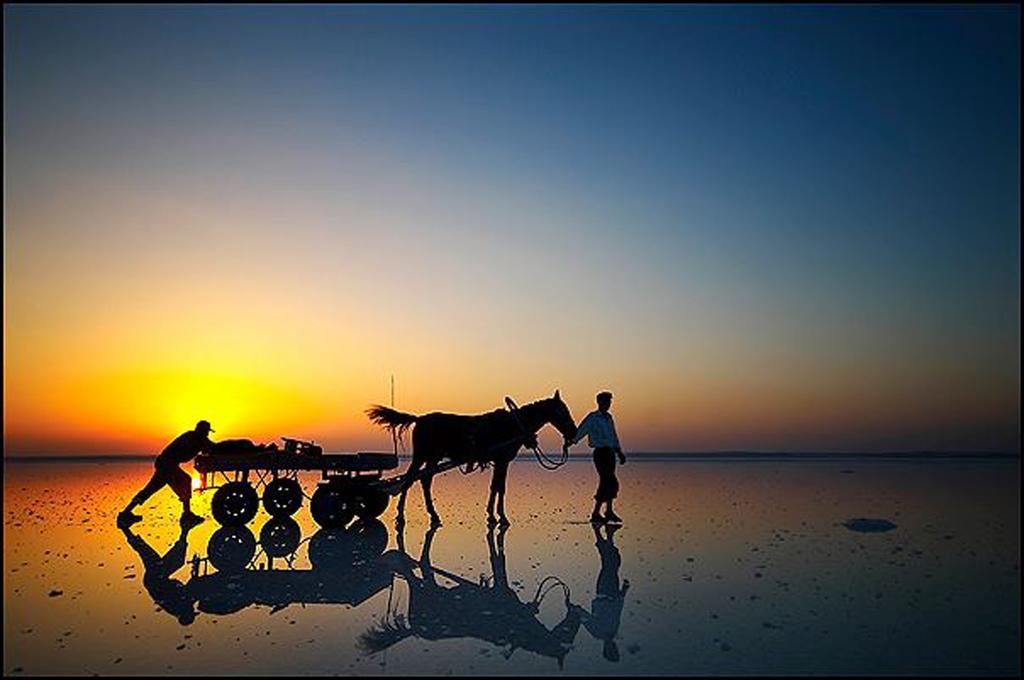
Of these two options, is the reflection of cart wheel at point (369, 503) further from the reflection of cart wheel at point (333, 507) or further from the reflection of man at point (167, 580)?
the reflection of man at point (167, 580)

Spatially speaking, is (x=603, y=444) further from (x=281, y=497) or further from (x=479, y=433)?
(x=281, y=497)

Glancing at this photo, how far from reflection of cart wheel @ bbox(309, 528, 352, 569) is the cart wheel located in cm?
191

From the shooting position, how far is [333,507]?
49.6ft

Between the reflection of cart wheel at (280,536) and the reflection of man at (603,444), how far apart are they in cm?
615

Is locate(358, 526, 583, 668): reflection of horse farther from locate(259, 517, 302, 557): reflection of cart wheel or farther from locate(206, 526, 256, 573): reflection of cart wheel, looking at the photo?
locate(259, 517, 302, 557): reflection of cart wheel

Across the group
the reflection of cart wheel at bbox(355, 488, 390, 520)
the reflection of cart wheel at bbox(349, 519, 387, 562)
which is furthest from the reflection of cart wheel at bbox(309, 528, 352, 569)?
the reflection of cart wheel at bbox(355, 488, 390, 520)

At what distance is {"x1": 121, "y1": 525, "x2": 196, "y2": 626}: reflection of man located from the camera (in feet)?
26.9

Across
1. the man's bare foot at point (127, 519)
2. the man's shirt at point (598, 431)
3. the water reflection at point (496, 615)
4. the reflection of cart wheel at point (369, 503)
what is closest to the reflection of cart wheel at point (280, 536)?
the reflection of cart wheel at point (369, 503)

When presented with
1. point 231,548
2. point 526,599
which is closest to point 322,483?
point 231,548

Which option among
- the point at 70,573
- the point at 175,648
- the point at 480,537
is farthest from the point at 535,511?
the point at 175,648

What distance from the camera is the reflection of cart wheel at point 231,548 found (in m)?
11.2

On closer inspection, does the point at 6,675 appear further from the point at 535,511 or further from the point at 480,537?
the point at 535,511

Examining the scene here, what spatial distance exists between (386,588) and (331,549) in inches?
143

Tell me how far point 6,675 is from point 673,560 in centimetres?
845
